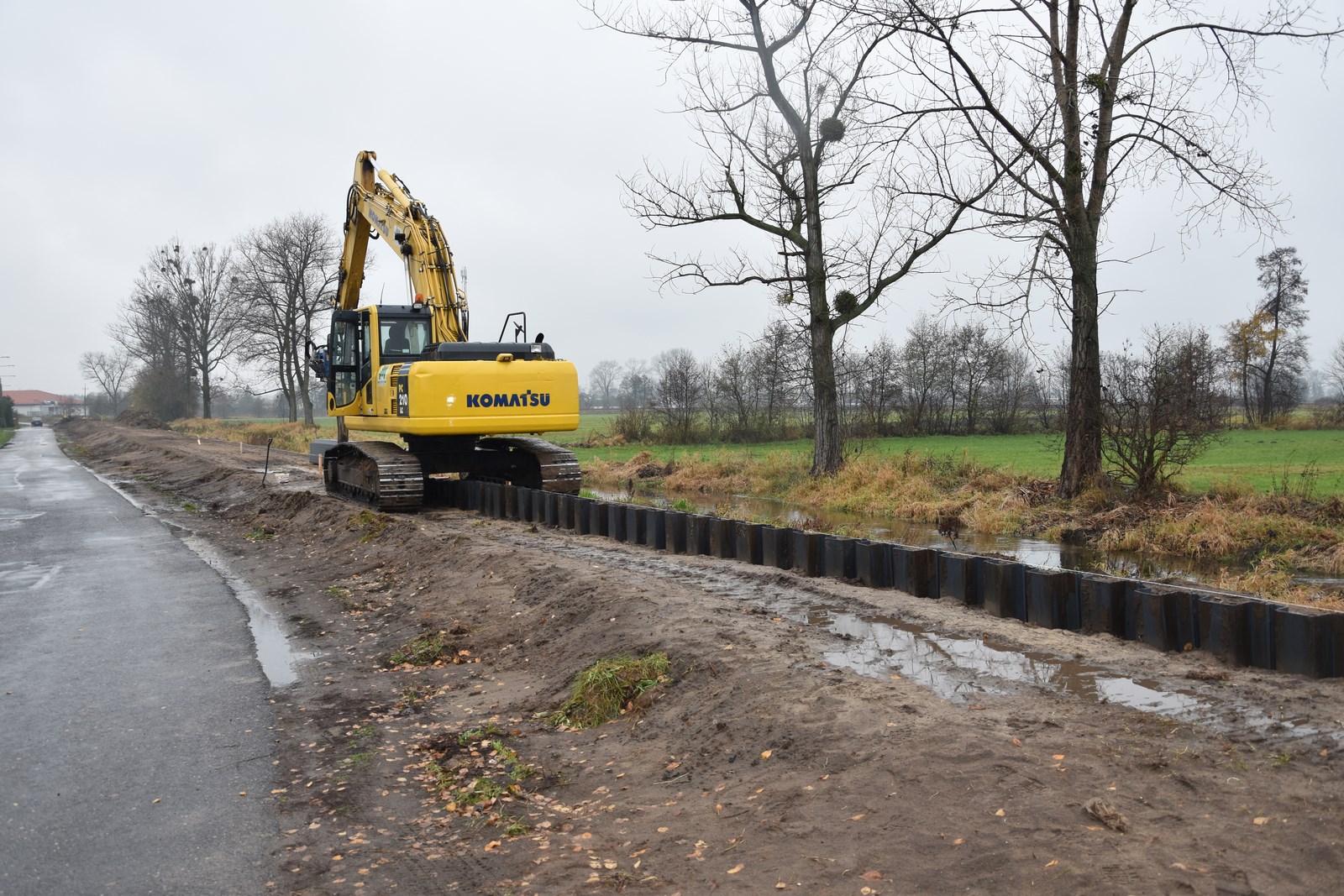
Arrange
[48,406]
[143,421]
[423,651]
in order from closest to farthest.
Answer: [423,651] → [143,421] → [48,406]

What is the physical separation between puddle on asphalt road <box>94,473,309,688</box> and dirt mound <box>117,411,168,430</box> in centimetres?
5490

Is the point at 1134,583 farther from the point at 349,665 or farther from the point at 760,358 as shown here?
the point at 760,358

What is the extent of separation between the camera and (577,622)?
295 inches

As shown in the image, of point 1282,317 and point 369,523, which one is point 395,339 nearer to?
point 369,523

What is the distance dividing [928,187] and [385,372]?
30.0 feet

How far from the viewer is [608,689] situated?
5.91 meters

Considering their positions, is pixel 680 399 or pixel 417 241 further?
pixel 680 399

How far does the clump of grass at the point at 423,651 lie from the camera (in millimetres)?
7527

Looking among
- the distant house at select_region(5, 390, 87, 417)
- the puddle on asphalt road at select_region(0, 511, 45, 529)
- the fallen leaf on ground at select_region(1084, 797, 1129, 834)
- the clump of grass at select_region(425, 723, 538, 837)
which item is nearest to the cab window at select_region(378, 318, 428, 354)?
the puddle on asphalt road at select_region(0, 511, 45, 529)

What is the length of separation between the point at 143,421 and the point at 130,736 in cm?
6744

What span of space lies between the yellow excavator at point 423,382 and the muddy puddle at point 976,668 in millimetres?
7120

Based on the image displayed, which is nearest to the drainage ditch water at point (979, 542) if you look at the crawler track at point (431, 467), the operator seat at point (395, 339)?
the crawler track at point (431, 467)

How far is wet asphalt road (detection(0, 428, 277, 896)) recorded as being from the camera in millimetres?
4234

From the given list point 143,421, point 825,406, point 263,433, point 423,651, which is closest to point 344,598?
point 423,651
